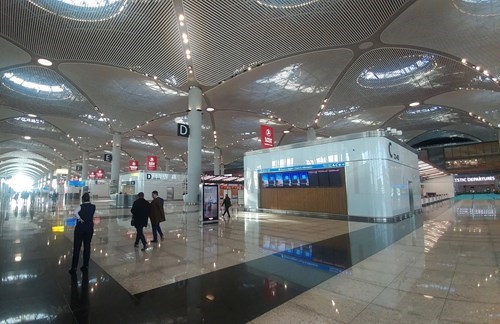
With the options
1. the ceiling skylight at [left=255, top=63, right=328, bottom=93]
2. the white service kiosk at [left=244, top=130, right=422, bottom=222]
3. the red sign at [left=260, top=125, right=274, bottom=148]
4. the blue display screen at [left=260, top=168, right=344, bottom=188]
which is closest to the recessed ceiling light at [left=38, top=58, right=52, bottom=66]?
the ceiling skylight at [left=255, top=63, right=328, bottom=93]

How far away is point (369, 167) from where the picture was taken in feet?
43.6

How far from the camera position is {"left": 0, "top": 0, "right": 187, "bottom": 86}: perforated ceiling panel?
44.5 feet

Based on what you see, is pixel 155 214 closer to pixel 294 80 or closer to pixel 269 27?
pixel 269 27

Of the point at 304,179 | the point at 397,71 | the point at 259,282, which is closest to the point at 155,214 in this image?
the point at 259,282

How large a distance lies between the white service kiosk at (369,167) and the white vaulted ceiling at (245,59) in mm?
7062

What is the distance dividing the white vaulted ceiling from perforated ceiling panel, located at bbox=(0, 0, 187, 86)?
0.06m

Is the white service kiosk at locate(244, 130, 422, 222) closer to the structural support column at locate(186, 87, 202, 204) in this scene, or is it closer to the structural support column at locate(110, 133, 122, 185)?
the structural support column at locate(186, 87, 202, 204)

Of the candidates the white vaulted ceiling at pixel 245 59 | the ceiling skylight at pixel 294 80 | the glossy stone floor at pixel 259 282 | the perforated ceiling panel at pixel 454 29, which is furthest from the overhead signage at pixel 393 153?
the ceiling skylight at pixel 294 80

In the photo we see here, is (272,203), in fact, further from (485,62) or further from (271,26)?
(485,62)

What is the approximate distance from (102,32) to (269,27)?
30.8ft

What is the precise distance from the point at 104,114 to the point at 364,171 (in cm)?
2661

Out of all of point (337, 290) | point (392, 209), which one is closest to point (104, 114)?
point (392, 209)

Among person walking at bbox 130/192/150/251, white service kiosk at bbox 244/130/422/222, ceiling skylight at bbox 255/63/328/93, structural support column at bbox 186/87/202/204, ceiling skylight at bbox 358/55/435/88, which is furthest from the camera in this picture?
ceiling skylight at bbox 255/63/328/93

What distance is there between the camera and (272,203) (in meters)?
18.0
